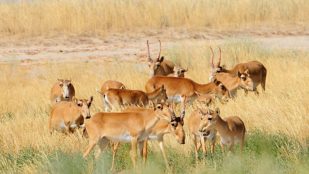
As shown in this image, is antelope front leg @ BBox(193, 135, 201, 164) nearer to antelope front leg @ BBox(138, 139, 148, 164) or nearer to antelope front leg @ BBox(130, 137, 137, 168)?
antelope front leg @ BBox(138, 139, 148, 164)

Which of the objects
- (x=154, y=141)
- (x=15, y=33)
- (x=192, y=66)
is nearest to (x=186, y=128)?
(x=154, y=141)

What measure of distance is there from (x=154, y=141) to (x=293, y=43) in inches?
607

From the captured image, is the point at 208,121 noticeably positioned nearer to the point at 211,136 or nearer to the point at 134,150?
the point at 211,136

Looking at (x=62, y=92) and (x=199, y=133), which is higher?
(x=199, y=133)

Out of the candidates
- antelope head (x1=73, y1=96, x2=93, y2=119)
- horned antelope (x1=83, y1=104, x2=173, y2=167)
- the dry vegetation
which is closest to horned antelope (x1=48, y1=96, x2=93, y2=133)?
the dry vegetation

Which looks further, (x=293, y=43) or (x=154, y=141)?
(x=293, y=43)

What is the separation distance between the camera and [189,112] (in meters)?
15.5

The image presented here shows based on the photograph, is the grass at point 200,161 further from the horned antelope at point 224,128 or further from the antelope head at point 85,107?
the antelope head at point 85,107

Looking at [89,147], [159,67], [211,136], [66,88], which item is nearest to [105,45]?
[159,67]

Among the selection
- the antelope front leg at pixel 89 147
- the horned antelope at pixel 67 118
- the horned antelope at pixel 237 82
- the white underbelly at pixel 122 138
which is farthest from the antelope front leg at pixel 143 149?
the horned antelope at pixel 237 82

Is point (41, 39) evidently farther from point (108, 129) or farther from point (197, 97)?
point (108, 129)

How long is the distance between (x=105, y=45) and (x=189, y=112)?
42.8ft

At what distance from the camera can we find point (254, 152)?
1246 centimetres

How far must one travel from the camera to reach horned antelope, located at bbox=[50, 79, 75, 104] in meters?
16.6
